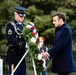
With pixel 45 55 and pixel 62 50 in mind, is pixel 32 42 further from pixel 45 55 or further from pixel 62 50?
pixel 62 50

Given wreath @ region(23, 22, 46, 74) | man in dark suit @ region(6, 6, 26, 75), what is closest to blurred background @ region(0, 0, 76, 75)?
man in dark suit @ region(6, 6, 26, 75)

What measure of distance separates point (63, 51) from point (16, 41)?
93 cm

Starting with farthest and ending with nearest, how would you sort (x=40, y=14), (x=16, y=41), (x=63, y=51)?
(x=40, y=14) → (x=16, y=41) → (x=63, y=51)

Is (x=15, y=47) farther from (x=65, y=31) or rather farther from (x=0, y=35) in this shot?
(x=0, y=35)

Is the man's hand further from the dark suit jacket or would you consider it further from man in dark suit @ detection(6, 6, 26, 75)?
man in dark suit @ detection(6, 6, 26, 75)

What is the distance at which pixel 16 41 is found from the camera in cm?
669

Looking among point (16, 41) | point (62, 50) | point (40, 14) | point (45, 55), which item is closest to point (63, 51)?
point (62, 50)

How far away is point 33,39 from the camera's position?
6.39 meters

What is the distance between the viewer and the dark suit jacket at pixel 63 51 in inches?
247

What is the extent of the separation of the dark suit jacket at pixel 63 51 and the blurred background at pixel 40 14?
6586 mm

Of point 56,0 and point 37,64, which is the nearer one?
point 37,64

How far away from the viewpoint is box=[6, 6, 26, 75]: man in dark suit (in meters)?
6.72

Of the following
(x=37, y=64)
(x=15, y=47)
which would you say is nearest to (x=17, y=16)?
A: (x=15, y=47)

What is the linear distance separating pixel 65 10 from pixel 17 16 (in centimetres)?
716
